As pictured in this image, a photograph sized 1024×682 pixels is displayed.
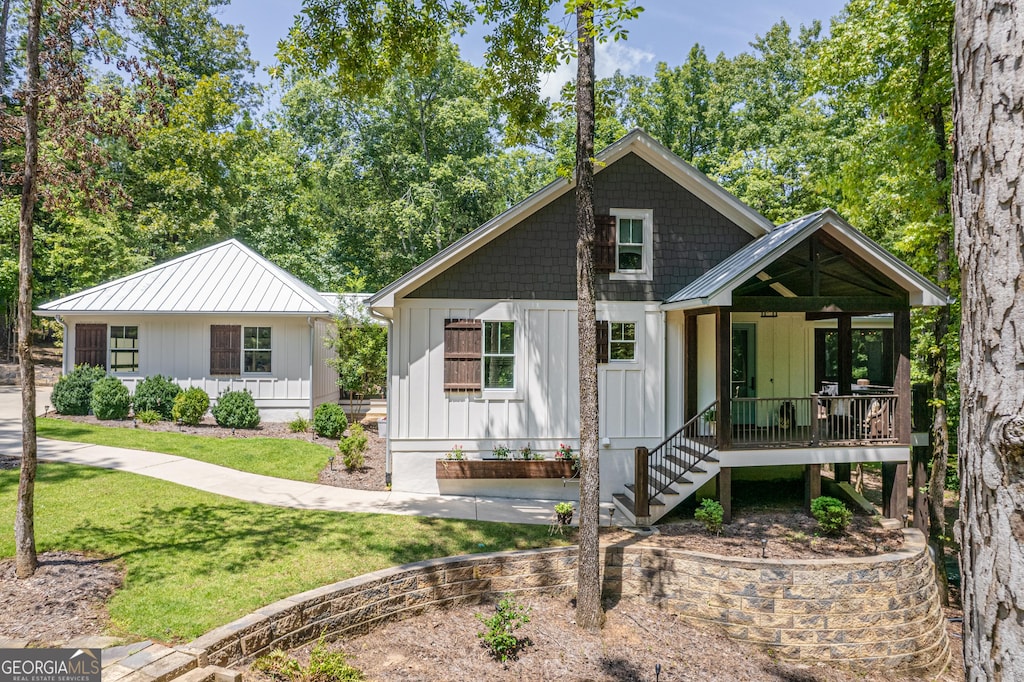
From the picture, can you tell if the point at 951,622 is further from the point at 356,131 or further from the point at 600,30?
the point at 356,131

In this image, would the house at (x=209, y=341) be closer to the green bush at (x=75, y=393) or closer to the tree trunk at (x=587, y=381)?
the green bush at (x=75, y=393)

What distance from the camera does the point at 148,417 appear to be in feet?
50.6

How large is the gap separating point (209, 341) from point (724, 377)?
14302 mm

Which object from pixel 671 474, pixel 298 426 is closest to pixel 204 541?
pixel 671 474

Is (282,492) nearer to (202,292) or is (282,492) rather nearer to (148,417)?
(148,417)

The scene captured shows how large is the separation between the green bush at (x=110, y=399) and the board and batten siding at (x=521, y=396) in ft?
30.7

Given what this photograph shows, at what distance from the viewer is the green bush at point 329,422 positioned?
15430 millimetres

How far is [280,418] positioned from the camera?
1694 cm

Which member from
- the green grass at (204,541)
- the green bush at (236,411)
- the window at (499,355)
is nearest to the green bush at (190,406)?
the green bush at (236,411)

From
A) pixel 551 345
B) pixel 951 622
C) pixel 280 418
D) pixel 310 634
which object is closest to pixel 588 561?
pixel 310 634

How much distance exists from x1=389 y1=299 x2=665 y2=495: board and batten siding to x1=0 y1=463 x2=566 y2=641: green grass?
7.01 ft

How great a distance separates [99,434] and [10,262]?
1450 centimetres

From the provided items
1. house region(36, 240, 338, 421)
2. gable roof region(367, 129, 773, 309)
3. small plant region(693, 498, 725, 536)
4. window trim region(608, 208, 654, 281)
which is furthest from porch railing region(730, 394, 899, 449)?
house region(36, 240, 338, 421)

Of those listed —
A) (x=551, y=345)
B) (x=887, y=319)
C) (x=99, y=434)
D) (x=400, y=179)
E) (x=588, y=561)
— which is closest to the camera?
(x=588, y=561)
